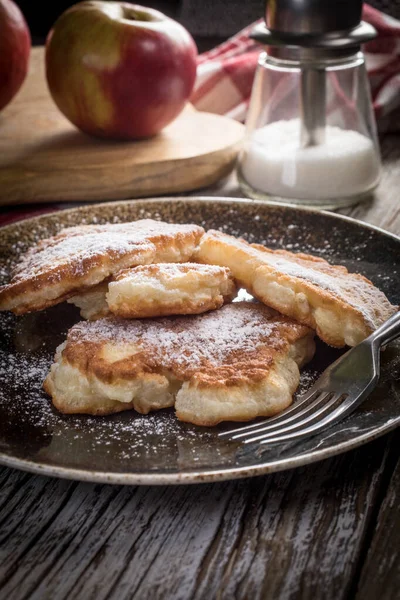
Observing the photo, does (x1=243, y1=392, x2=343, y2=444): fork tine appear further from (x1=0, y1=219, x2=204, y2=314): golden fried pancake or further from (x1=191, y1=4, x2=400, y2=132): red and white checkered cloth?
(x1=191, y1=4, x2=400, y2=132): red and white checkered cloth

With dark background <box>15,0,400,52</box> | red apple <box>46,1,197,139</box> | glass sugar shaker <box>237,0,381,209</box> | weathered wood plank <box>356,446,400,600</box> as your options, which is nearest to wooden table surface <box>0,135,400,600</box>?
weathered wood plank <box>356,446,400,600</box>

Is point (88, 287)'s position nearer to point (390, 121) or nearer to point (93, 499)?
point (93, 499)

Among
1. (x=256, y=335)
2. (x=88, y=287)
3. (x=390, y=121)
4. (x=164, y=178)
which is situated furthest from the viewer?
(x=390, y=121)

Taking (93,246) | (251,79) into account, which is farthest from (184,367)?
(251,79)

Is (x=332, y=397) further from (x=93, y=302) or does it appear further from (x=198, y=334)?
(x=93, y=302)

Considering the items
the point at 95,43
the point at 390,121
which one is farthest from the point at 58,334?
the point at 390,121

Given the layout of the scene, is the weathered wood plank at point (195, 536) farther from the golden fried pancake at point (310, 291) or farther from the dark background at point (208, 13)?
the dark background at point (208, 13)
